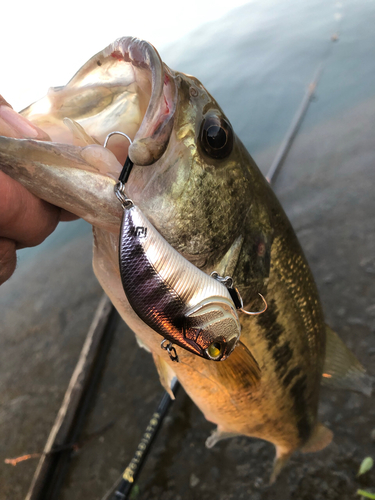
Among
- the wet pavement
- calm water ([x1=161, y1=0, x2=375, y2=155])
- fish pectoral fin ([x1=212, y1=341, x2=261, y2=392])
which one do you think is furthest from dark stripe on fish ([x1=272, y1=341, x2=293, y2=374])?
calm water ([x1=161, y1=0, x2=375, y2=155])

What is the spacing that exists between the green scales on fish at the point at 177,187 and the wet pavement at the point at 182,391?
1613 millimetres

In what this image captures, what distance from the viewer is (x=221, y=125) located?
945 mm

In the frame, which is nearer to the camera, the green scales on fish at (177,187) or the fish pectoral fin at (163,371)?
the green scales on fish at (177,187)

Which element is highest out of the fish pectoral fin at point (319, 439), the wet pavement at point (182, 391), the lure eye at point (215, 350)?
the lure eye at point (215, 350)

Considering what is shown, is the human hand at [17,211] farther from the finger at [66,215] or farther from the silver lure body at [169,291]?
the silver lure body at [169,291]

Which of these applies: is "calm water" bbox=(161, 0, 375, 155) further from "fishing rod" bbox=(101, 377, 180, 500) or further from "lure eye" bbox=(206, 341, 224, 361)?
"lure eye" bbox=(206, 341, 224, 361)

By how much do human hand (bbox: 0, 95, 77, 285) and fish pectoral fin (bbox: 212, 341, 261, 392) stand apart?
84cm

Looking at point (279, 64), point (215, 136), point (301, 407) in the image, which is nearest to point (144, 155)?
point (215, 136)

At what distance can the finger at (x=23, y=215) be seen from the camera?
2.65 ft

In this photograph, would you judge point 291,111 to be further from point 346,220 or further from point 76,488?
point 76,488

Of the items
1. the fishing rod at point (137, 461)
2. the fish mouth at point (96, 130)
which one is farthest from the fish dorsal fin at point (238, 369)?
the fishing rod at point (137, 461)

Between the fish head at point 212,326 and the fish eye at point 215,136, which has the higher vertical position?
the fish eye at point 215,136

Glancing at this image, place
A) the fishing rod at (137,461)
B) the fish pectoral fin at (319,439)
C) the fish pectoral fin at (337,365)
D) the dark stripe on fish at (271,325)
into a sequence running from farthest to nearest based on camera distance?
1. the fishing rod at (137,461)
2. the fish pectoral fin at (319,439)
3. the fish pectoral fin at (337,365)
4. the dark stripe on fish at (271,325)

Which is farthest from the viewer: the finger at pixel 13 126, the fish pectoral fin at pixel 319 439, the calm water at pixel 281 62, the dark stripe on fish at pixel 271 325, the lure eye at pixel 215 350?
the calm water at pixel 281 62
